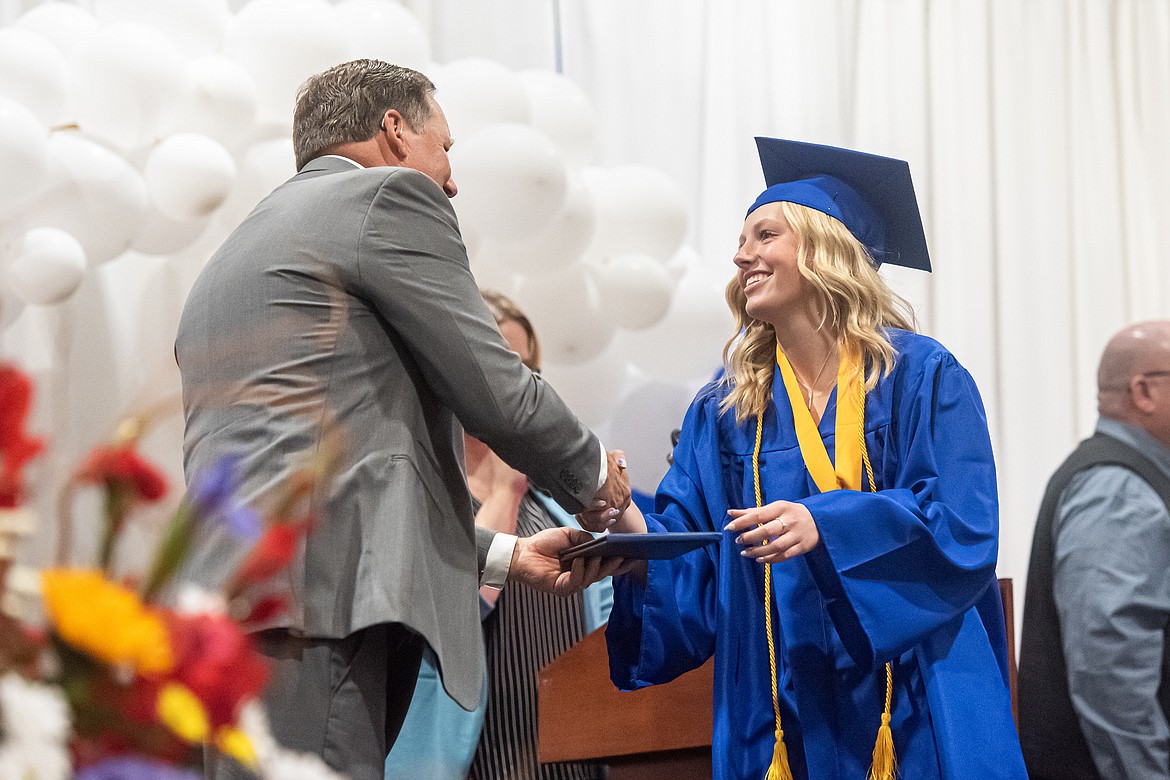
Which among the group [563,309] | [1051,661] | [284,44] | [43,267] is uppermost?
[284,44]

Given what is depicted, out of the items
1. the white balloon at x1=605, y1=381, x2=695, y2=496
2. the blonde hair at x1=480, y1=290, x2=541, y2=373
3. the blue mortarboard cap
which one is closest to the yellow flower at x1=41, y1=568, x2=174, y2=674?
the blue mortarboard cap

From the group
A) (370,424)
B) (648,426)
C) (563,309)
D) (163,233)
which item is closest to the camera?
(370,424)

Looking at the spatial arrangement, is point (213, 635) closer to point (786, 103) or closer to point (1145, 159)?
point (786, 103)

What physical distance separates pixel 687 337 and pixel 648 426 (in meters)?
0.35

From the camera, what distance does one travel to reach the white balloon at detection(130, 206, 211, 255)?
3165mm

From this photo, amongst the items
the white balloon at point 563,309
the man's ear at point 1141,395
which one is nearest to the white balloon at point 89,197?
the white balloon at point 563,309

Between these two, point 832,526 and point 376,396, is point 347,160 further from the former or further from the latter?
point 832,526

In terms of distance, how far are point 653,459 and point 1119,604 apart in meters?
1.58

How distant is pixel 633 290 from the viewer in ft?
12.7

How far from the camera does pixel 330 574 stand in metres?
1.74

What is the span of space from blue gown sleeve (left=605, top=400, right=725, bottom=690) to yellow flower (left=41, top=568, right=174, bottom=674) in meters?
1.90

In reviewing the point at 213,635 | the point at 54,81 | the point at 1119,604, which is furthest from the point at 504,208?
the point at 213,635

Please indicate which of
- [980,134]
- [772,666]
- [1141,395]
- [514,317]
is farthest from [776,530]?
[980,134]

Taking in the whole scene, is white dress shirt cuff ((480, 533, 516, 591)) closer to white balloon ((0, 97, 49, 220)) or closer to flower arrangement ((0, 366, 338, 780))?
white balloon ((0, 97, 49, 220))
